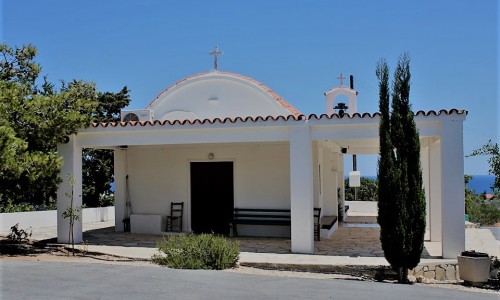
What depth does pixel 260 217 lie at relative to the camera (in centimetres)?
1535

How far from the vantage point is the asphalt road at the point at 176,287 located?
23.3 feet

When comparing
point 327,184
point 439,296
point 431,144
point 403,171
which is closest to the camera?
point 439,296

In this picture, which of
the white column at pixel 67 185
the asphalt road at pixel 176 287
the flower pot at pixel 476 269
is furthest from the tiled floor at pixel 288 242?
the asphalt road at pixel 176 287

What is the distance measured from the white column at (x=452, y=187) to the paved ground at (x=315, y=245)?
0.45 m

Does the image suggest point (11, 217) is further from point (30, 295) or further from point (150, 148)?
point (30, 295)

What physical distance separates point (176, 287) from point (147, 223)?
8780 mm

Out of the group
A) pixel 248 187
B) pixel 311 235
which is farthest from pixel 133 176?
pixel 311 235

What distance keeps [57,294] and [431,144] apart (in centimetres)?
1067

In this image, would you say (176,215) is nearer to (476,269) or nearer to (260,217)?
(260,217)

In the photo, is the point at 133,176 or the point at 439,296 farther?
the point at 133,176

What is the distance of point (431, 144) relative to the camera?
46.0ft

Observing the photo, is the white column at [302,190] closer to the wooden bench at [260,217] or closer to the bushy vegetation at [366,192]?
the wooden bench at [260,217]

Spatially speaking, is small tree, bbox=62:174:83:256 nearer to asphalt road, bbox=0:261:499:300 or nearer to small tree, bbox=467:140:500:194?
asphalt road, bbox=0:261:499:300

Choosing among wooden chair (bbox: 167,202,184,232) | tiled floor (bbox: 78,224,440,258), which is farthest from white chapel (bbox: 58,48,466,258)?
tiled floor (bbox: 78,224,440,258)
